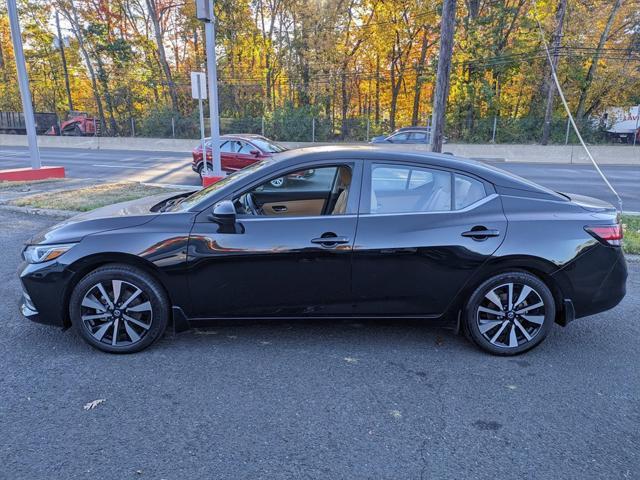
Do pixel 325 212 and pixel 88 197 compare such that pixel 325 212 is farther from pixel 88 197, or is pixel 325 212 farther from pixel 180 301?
pixel 88 197

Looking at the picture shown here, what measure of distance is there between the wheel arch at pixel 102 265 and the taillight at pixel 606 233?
10.7ft

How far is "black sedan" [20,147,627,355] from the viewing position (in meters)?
3.36

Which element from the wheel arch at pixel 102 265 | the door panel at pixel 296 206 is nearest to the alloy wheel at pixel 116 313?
the wheel arch at pixel 102 265

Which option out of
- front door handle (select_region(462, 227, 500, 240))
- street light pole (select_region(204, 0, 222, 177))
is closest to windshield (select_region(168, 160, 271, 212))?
front door handle (select_region(462, 227, 500, 240))

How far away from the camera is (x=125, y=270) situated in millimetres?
3359

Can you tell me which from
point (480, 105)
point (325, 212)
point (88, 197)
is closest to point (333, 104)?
point (480, 105)

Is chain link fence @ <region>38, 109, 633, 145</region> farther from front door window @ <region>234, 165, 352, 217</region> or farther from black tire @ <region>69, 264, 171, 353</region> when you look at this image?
black tire @ <region>69, 264, 171, 353</region>

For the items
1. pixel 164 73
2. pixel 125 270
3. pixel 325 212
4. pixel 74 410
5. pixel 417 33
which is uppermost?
pixel 417 33

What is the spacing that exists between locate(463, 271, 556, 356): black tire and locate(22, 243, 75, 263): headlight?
3.08 m

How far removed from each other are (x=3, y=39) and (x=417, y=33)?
1406 inches

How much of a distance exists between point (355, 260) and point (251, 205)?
1095 mm

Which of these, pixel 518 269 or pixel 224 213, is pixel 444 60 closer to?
pixel 518 269

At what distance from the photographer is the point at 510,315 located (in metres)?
3.47

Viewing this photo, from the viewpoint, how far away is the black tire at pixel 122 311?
3350 mm
